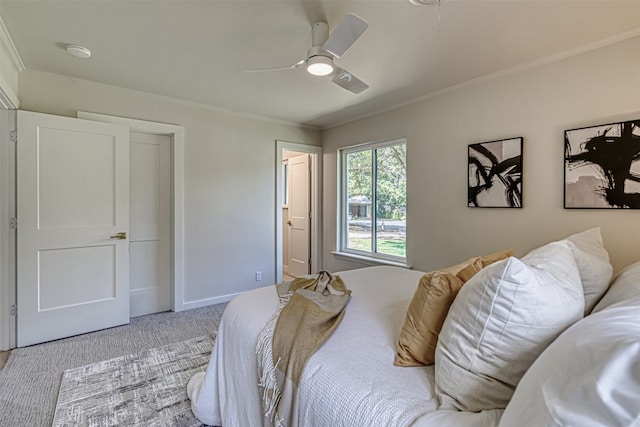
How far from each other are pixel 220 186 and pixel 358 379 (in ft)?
10.8

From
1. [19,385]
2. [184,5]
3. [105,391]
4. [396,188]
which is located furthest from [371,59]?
[19,385]

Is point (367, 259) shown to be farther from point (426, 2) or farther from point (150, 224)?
point (426, 2)

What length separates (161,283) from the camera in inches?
140

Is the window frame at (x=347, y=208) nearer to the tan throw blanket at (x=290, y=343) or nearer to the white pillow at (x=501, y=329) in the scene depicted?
the tan throw blanket at (x=290, y=343)

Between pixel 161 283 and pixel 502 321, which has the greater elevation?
pixel 502 321

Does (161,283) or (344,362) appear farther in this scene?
(161,283)

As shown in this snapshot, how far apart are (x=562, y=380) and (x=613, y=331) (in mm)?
139

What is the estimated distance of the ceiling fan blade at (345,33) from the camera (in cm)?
155

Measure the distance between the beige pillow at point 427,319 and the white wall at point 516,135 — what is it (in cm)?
187

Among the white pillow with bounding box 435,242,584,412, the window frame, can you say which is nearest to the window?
the window frame

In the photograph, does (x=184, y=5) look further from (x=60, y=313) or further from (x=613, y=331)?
(x=60, y=313)

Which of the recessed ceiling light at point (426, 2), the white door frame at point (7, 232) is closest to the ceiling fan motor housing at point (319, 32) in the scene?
the recessed ceiling light at point (426, 2)

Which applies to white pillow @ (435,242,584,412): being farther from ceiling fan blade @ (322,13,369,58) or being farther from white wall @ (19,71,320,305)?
white wall @ (19,71,320,305)

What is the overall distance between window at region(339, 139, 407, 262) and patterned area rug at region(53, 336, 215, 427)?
2402 mm
